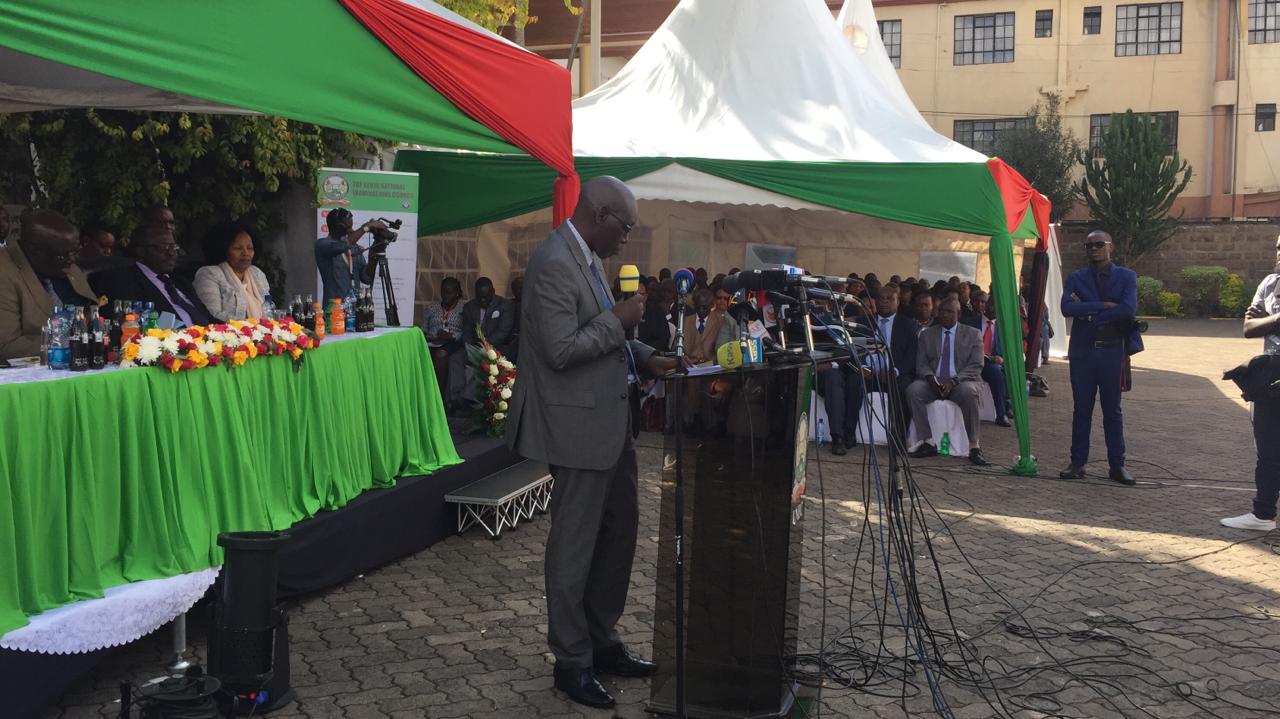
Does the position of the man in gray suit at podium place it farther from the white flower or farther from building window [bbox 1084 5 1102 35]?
building window [bbox 1084 5 1102 35]

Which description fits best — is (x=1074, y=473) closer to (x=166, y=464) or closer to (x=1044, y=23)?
(x=166, y=464)

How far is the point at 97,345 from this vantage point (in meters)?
4.57

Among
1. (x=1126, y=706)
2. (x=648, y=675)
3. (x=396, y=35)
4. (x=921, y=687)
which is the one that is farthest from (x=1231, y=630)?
(x=396, y=35)

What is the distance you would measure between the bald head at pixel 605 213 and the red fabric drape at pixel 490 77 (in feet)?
5.48

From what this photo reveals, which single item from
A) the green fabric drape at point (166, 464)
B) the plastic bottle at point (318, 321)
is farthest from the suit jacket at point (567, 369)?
the plastic bottle at point (318, 321)

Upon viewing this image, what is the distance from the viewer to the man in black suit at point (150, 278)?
6.03 metres

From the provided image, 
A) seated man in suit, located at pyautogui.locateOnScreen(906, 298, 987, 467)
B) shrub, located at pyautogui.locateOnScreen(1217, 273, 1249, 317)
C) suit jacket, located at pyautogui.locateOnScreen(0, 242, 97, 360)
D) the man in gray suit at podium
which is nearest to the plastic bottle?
suit jacket, located at pyautogui.locateOnScreen(0, 242, 97, 360)

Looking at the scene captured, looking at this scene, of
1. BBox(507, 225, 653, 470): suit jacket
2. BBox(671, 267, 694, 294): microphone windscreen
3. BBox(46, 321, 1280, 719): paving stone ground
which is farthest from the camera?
BBox(46, 321, 1280, 719): paving stone ground

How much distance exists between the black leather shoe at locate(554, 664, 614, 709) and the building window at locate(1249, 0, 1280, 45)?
38.4 m

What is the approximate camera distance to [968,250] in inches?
629

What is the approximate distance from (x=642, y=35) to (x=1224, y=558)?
15197 millimetres

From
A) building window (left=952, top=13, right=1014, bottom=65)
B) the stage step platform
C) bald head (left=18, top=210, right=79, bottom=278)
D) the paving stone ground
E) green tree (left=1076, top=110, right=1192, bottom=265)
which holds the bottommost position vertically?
the paving stone ground

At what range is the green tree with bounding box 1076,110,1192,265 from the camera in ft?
106

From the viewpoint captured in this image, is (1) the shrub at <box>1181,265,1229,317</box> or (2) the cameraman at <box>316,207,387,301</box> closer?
(2) the cameraman at <box>316,207,387,301</box>
